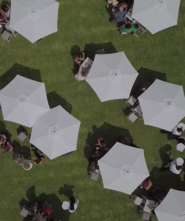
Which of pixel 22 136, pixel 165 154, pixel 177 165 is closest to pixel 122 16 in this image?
pixel 165 154

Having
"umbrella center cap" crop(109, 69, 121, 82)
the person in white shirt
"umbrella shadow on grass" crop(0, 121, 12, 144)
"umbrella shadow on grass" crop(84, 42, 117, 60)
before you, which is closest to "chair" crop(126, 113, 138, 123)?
"umbrella center cap" crop(109, 69, 121, 82)

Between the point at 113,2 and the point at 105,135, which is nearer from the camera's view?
the point at 113,2

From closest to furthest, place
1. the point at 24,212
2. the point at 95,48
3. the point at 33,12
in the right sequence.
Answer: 1. the point at 33,12
2. the point at 24,212
3. the point at 95,48

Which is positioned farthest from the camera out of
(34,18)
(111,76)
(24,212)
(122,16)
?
(24,212)

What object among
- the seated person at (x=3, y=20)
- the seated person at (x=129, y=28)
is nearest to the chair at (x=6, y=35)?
the seated person at (x=3, y=20)

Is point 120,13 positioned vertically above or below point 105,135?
above

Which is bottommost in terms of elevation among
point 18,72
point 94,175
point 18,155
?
point 94,175

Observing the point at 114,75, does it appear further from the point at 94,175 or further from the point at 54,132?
the point at 94,175
